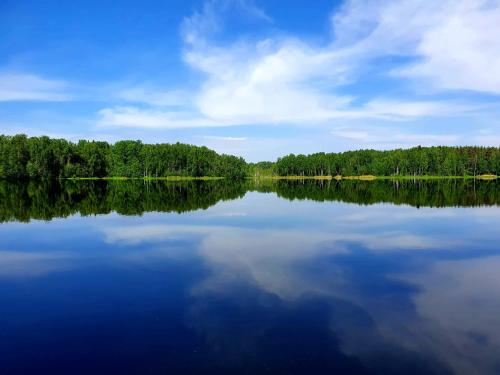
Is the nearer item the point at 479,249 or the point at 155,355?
the point at 155,355

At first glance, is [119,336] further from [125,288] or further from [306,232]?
[306,232]

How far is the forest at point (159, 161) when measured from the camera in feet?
441

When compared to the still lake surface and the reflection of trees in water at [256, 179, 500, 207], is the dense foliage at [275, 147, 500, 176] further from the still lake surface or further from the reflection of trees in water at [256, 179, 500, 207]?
the still lake surface

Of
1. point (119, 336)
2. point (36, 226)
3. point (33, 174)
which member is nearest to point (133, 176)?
point (33, 174)

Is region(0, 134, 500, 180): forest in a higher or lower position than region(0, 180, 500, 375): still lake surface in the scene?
higher

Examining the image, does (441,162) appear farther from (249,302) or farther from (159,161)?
(249,302)

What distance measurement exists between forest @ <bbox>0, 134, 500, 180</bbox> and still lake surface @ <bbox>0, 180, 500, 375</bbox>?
127669 mm

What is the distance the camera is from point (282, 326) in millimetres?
10062

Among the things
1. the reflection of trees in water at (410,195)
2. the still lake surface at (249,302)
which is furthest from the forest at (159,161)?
the still lake surface at (249,302)

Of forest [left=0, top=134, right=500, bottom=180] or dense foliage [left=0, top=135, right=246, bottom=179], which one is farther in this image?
forest [left=0, top=134, right=500, bottom=180]

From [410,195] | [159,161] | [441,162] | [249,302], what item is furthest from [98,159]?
[249,302]

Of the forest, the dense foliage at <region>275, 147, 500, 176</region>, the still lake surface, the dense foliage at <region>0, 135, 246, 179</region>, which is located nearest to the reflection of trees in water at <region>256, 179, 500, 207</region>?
the still lake surface

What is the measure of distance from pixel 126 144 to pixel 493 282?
161147mm

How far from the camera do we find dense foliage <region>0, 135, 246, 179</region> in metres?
133
